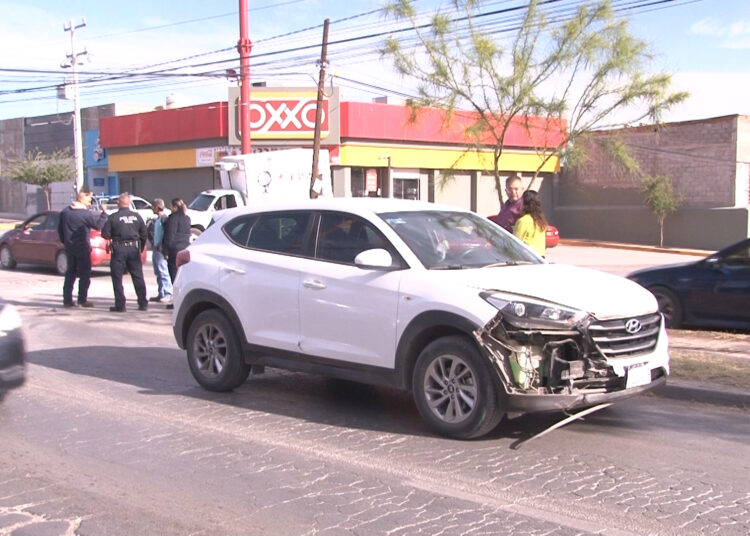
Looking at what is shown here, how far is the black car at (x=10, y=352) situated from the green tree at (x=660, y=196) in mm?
29517

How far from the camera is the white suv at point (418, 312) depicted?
18.9 feet

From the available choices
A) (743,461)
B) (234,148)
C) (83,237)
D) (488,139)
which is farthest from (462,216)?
(234,148)

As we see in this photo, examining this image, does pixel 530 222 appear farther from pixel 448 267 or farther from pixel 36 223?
pixel 36 223

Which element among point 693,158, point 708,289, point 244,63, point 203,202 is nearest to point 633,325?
point 708,289

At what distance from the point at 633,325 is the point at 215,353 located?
3.90 m

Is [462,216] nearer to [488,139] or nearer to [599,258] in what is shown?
[488,139]

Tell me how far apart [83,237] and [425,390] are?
29.9 ft

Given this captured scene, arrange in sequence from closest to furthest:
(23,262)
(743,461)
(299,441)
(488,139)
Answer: (743,461), (299,441), (23,262), (488,139)

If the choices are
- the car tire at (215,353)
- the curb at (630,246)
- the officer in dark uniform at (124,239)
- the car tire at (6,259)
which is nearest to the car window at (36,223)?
the car tire at (6,259)

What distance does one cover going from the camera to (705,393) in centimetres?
729

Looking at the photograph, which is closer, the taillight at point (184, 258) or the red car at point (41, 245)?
the taillight at point (184, 258)

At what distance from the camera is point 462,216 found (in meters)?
7.34

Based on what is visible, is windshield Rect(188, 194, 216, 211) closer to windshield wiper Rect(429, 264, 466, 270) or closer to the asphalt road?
the asphalt road

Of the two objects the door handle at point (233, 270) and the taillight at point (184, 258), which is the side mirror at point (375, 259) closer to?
the door handle at point (233, 270)
